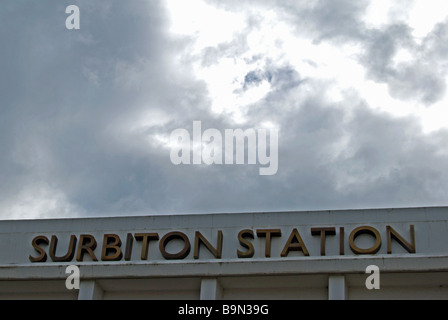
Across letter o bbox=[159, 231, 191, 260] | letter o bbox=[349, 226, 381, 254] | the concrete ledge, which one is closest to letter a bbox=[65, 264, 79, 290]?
the concrete ledge

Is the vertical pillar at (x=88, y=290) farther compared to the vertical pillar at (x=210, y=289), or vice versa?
the vertical pillar at (x=88, y=290)

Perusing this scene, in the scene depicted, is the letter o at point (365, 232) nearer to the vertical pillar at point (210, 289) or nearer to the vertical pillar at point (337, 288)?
the vertical pillar at point (337, 288)

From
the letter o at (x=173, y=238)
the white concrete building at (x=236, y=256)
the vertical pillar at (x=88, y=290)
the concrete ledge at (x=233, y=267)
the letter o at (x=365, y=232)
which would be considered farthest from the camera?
the letter o at (x=173, y=238)

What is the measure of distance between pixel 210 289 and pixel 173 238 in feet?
8.89

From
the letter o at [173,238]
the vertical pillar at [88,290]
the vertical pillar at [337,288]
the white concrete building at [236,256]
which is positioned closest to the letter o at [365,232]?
Answer: the white concrete building at [236,256]

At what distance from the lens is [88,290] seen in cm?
3881

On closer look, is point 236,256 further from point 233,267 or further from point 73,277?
point 73,277

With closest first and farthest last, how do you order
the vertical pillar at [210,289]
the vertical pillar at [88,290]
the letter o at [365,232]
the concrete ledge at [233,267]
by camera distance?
the concrete ledge at [233,267] → the letter o at [365,232] → the vertical pillar at [210,289] → the vertical pillar at [88,290]

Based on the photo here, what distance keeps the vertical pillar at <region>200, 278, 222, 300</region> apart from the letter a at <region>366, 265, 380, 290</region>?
550cm

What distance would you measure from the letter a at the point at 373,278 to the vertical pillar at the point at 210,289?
550cm

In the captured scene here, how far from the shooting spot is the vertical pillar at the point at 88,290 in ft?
127

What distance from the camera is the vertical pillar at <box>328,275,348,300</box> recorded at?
121 feet
